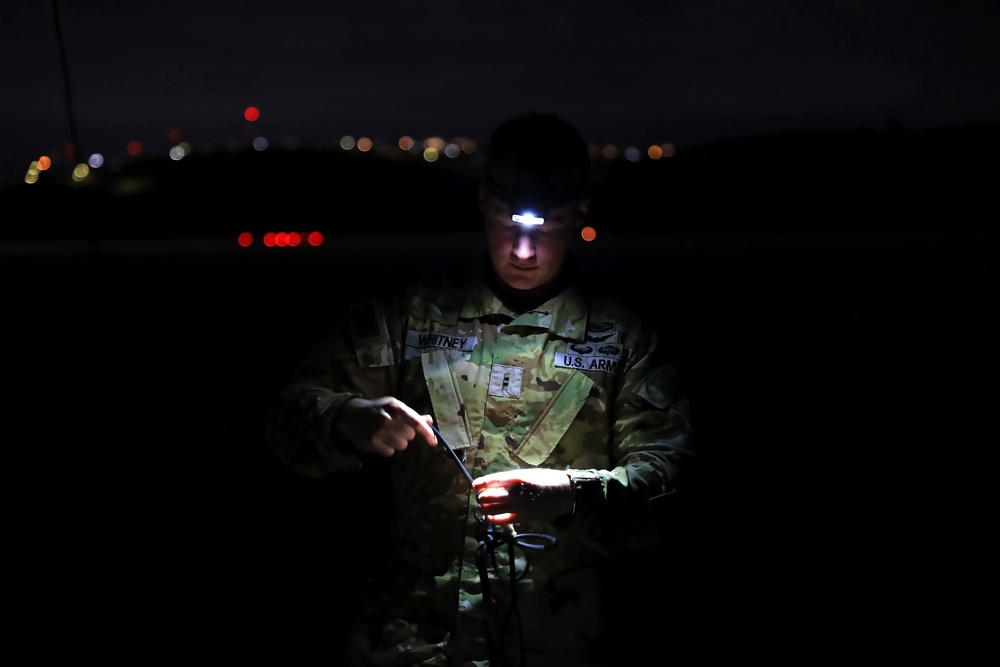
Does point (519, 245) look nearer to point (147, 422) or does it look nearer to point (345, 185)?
point (147, 422)

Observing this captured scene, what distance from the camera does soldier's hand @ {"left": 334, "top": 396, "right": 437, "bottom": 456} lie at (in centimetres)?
273

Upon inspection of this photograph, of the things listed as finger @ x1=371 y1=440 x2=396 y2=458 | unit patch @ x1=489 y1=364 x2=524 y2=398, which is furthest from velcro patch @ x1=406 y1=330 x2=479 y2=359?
finger @ x1=371 y1=440 x2=396 y2=458

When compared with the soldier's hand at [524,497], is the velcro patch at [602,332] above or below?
above

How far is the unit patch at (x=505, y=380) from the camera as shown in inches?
120

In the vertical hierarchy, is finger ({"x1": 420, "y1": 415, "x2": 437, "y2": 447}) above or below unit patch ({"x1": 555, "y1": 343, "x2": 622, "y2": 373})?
below

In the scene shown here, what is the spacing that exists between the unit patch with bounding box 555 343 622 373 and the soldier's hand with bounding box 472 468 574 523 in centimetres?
44

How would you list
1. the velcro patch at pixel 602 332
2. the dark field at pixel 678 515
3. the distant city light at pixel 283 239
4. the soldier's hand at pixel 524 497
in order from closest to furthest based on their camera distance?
the soldier's hand at pixel 524 497 → the velcro patch at pixel 602 332 → the dark field at pixel 678 515 → the distant city light at pixel 283 239

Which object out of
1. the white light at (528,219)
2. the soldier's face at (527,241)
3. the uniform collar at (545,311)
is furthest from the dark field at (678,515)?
the white light at (528,219)

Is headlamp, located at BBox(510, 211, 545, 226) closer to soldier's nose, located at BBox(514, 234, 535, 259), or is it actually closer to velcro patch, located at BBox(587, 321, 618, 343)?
soldier's nose, located at BBox(514, 234, 535, 259)

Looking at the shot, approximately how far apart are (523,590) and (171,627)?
2.93 meters

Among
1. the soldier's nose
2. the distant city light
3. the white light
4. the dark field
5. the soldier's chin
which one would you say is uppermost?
the distant city light

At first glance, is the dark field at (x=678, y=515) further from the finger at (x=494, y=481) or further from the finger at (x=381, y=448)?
the finger at (x=381, y=448)

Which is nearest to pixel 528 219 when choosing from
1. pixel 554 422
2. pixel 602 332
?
pixel 602 332

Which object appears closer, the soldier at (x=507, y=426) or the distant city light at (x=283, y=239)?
the soldier at (x=507, y=426)
